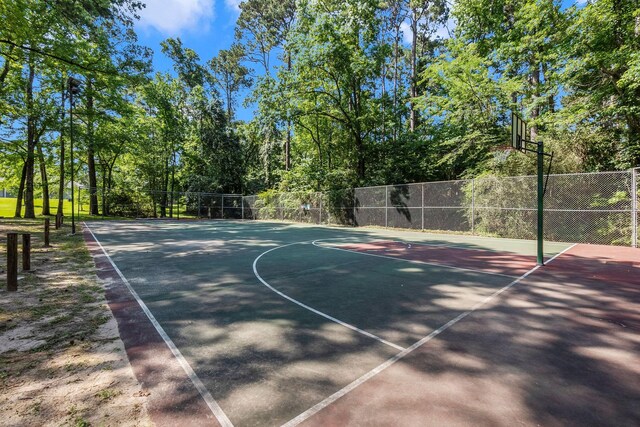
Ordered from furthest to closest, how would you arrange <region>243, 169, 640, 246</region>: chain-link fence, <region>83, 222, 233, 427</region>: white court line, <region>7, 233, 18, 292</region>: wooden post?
<region>243, 169, 640, 246</region>: chain-link fence → <region>7, 233, 18, 292</region>: wooden post → <region>83, 222, 233, 427</region>: white court line

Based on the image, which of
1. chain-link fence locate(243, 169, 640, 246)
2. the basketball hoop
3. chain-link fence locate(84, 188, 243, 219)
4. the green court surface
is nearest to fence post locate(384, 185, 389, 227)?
chain-link fence locate(243, 169, 640, 246)

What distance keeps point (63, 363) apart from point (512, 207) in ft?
47.0

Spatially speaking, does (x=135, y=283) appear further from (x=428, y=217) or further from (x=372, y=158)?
(x=372, y=158)

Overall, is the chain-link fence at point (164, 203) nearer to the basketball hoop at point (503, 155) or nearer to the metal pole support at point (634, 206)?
the basketball hoop at point (503, 155)

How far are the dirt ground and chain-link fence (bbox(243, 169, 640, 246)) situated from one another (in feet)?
43.7

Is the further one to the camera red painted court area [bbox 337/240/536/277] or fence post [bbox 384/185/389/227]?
fence post [bbox 384/185/389/227]

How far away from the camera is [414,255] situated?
8.78 m

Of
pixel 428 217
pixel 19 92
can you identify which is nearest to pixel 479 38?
pixel 428 217

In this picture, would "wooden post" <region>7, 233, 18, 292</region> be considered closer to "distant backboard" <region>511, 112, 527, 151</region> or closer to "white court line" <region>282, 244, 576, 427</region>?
"white court line" <region>282, 244, 576, 427</region>

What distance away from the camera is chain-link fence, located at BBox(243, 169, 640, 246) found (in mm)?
10047

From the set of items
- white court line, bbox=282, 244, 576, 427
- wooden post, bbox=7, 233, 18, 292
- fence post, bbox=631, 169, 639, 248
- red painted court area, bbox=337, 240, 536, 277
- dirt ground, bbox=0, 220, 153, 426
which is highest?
fence post, bbox=631, 169, 639, 248

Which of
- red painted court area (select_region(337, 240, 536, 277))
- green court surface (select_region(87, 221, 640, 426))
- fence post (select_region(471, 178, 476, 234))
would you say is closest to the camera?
green court surface (select_region(87, 221, 640, 426))

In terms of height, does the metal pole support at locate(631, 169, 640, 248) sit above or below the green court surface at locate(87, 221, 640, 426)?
above

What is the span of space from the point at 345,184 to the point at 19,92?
2193 cm
